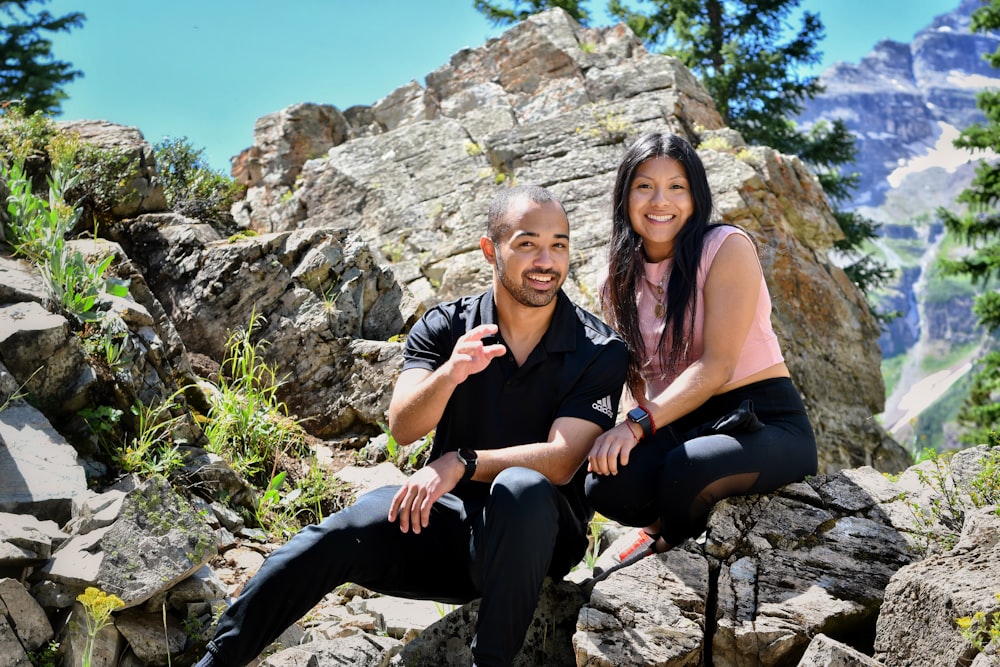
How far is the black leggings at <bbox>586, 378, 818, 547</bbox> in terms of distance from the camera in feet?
11.9

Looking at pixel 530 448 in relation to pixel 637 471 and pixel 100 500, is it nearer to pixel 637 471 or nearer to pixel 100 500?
pixel 637 471

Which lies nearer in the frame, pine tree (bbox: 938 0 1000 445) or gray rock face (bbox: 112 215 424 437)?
gray rock face (bbox: 112 215 424 437)

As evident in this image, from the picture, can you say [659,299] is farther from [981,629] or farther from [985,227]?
[985,227]

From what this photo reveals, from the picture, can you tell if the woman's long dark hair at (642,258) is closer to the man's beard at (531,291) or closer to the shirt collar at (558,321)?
the shirt collar at (558,321)

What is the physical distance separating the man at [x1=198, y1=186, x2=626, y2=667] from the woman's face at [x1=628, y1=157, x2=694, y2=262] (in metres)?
0.51

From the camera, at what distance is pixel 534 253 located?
377 centimetres

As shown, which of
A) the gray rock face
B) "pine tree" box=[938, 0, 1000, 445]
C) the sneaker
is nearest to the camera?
the sneaker

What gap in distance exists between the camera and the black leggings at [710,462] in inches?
143

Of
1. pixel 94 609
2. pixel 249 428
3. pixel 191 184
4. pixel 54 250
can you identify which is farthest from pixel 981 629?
pixel 191 184

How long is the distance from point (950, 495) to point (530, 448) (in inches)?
78.6

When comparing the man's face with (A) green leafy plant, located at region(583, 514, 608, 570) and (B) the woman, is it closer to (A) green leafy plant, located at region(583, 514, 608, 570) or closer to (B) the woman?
(B) the woman

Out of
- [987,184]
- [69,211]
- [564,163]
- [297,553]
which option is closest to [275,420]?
[69,211]

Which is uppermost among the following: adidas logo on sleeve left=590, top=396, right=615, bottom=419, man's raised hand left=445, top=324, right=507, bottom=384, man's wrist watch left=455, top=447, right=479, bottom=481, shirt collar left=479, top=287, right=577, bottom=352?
shirt collar left=479, top=287, right=577, bottom=352

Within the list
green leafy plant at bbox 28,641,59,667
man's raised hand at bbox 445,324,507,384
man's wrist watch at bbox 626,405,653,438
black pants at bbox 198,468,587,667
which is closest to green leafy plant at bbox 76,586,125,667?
green leafy plant at bbox 28,641,59,667
